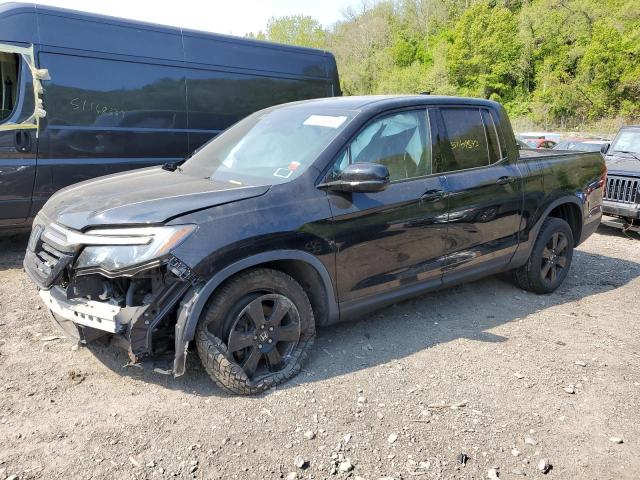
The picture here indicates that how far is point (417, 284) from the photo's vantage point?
13.3 ft

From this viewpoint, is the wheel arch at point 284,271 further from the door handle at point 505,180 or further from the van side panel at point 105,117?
the van side panel at point 105,117

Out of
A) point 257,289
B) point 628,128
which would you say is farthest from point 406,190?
point 628,128

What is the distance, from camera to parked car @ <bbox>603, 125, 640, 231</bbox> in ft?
27.2

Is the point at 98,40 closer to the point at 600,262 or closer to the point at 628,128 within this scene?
the point at 600,262

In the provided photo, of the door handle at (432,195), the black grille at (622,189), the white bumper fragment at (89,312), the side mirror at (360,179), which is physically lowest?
the white bumper fragment at (89,312)

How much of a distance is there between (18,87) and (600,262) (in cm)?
695

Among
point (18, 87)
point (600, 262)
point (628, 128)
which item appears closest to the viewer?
point (18, 87)

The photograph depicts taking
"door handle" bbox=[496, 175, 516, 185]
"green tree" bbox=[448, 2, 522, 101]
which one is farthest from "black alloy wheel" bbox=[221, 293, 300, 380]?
"green tree" bbox=[448, 2, 522, 101]

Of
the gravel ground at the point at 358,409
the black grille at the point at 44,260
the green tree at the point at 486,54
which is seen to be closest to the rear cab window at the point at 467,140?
the gravel ground at the point at 358,409

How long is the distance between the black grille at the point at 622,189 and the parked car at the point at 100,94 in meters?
5.80

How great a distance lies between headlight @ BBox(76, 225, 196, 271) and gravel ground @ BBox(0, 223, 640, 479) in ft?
2.79

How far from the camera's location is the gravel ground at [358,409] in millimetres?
2658

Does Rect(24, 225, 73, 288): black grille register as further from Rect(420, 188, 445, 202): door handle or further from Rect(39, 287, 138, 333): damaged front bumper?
Rect(420, 188, 445, 202): door handle

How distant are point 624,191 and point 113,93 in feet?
24.7
